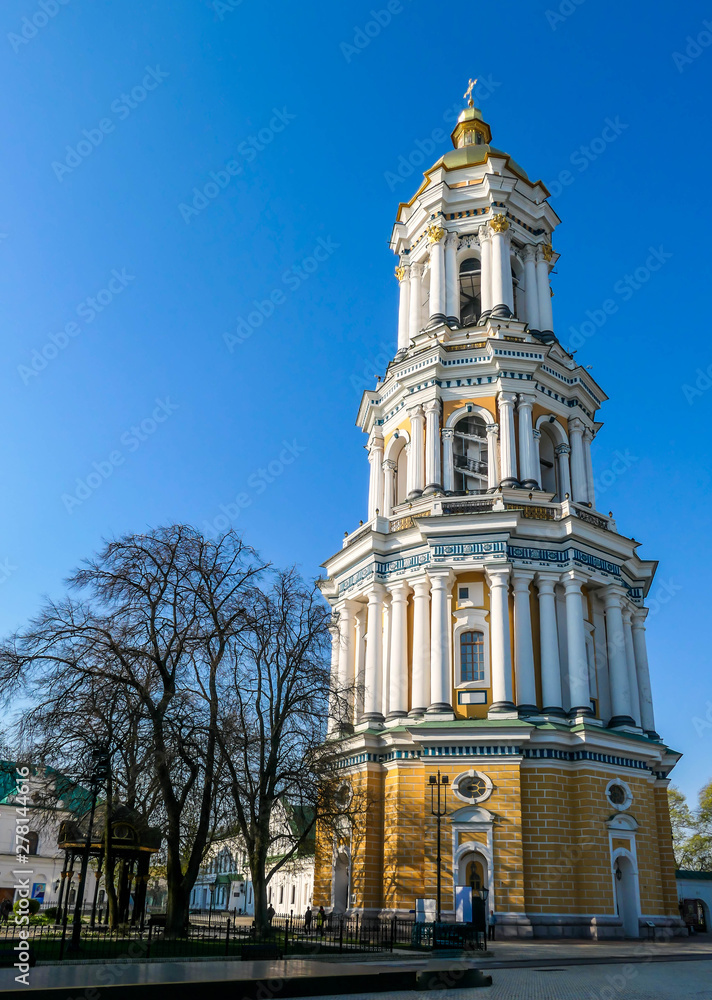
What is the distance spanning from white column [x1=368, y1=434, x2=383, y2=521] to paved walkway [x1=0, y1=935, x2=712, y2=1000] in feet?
64.7

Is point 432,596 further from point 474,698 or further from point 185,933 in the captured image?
point 185,933

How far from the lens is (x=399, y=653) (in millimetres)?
33062

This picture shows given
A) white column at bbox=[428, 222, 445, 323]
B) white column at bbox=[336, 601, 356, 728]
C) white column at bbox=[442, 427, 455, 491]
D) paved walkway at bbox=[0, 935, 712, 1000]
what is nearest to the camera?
paved walkway at bbox=[0, 935, 712, 1000]

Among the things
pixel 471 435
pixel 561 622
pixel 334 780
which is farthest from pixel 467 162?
pixel 334 780

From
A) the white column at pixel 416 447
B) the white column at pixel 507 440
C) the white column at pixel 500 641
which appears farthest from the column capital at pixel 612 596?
the white column at pixel 416 447

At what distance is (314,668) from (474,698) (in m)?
7.37

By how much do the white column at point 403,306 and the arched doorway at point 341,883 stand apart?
2327cm

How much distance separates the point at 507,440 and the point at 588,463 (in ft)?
18.1

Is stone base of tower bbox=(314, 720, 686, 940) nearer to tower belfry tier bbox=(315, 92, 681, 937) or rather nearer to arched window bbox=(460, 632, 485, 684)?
tower belfry tier bbox=(315, 92, 681, 937)

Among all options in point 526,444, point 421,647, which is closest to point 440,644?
point 421,647

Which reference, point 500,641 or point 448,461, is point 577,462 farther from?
point 500,641

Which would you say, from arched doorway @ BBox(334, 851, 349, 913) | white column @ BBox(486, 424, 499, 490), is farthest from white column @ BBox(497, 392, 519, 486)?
arched doorway @ BBox(334, 851, 349, 913)

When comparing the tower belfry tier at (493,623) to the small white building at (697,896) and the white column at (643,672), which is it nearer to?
the white column at (643,672)

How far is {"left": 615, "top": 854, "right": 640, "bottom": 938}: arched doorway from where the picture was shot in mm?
29000
